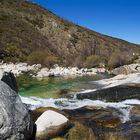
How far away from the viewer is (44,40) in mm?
80125

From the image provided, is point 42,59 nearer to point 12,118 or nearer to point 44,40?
point 44,40

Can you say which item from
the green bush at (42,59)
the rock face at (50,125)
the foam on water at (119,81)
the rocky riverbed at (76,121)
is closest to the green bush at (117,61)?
the green bush at (42,59)

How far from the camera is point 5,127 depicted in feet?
34.5

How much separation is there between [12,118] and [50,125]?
301 cm

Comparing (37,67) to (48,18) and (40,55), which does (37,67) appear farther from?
(48,18)

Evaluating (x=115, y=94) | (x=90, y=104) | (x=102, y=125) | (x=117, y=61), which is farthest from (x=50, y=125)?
(x=117, y=61)

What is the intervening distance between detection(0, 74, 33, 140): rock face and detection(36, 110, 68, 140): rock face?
1.37m

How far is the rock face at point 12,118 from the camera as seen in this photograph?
34.5 ft

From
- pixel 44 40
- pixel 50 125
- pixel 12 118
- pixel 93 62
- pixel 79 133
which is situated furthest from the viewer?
pixel 44 40

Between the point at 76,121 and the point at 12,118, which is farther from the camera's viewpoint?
the point at 76,121

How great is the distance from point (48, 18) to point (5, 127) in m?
82.3

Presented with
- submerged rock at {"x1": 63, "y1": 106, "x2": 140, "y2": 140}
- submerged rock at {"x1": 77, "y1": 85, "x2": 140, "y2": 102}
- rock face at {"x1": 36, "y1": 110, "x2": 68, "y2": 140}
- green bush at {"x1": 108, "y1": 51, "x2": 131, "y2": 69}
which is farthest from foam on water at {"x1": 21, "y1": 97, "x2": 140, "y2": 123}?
green bush at {"x1": 108, "y1": 51, "x2": 131, "y2": 69}

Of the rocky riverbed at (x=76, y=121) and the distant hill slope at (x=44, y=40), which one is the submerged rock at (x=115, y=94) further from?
the distant hill slope at (x=44, y=40)

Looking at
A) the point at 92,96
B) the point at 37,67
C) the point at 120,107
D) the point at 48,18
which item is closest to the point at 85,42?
the point at 48,18
